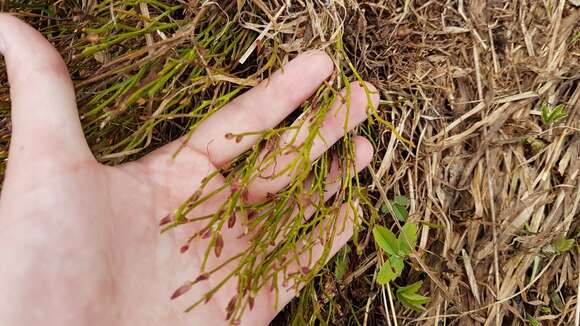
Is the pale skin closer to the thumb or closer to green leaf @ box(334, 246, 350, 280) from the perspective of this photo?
the thumb

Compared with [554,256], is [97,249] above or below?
above

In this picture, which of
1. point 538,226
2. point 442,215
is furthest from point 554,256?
point 442,215

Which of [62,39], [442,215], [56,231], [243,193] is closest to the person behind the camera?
[56,231]

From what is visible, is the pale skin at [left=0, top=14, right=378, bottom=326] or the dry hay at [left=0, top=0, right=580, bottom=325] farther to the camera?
the dry hay at [left=0, top=0, right=580, bottom=325]

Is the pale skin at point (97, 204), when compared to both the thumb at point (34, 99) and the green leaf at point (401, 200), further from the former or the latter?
the green leaf at point (401, 200)

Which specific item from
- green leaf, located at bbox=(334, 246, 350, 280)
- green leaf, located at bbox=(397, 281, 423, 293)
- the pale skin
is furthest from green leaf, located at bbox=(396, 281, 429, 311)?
the pale skin

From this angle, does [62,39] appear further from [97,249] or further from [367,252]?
[367,252]
